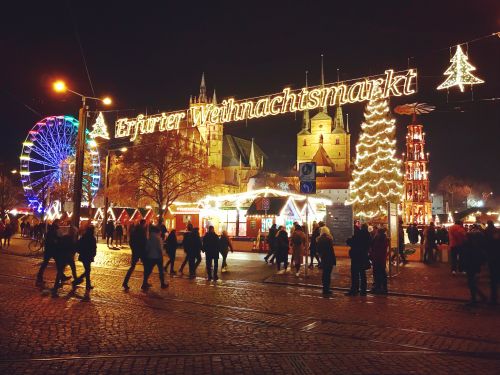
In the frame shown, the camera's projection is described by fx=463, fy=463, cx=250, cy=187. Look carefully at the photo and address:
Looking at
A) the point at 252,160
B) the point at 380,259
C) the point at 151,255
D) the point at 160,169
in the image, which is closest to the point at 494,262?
the point at 380,259

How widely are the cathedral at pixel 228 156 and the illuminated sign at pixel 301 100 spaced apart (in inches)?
2992

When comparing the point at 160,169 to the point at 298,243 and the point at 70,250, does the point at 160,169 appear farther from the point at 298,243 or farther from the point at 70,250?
the point at 70,250

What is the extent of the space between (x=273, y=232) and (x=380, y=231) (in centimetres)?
731

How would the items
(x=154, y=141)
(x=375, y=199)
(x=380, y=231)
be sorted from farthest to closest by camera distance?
(x=375, y=199), (x=154, y=141), (x=380, y=231)

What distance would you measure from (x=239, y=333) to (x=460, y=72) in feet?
41.2

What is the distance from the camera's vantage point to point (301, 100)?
23141mm

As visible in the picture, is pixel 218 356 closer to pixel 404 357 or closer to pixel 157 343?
pixel 157 343

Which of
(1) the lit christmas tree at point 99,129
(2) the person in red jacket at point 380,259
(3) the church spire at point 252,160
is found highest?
(3) the church spire at point 252,160

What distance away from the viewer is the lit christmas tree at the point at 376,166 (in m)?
45.0

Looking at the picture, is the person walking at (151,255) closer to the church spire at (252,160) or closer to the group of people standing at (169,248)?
the group of people standing at (169,248)

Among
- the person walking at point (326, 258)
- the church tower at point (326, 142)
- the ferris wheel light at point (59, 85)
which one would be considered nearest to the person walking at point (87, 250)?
the person walking at point (326, 258)

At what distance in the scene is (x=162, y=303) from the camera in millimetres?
9812

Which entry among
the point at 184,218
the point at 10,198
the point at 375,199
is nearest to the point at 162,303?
the point at 184,218

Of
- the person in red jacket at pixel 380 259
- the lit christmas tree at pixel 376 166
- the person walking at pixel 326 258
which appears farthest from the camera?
the lit christmas tree at pixel 376 166
